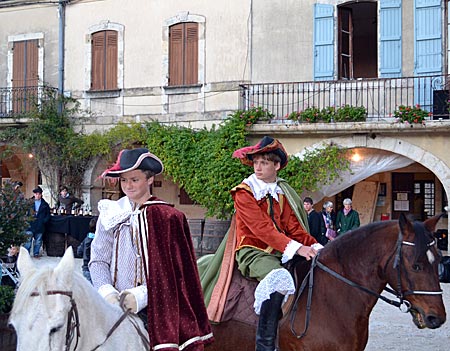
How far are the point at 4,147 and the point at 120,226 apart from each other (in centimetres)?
1764

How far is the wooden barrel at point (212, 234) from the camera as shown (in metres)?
11.9

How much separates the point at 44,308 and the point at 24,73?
17.9 metres

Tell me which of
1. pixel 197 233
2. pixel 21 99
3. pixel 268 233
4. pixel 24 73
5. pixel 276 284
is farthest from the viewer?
pixel 24 73

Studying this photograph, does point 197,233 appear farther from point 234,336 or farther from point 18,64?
point 18,64

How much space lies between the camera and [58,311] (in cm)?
252

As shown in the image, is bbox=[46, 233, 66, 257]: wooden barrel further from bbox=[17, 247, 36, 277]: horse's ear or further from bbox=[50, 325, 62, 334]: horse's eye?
bbox=[50, 325, 62, 334]: horse's eye

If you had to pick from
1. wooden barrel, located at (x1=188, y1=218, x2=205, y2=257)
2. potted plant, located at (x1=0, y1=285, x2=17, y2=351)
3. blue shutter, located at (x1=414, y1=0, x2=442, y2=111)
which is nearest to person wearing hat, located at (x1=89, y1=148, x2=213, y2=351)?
potted plant, located at (x1=0, y1=285, x2=17, y2=351)

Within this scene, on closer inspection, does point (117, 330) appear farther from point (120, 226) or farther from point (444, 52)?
point (444, 52)

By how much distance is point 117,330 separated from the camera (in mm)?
2969

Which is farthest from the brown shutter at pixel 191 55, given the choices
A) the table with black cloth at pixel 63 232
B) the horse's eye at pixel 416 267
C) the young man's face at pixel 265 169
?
the horse's eye at pixel 416 267

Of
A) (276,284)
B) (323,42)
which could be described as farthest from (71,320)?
(323,42)

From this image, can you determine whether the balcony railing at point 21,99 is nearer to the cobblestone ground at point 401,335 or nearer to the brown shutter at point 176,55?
the brown shutter at point 176,55

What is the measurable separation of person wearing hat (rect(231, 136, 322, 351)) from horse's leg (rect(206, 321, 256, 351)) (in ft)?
0.66

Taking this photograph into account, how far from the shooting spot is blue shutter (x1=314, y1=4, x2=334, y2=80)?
15617mm
